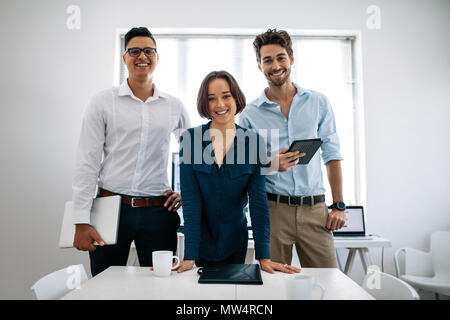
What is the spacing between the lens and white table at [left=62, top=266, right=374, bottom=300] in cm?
97

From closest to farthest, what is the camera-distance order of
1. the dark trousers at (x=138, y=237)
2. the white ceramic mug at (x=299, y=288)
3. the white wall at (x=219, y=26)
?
the white ceramic mug at (x=299, y=288)
the dark trousers at (x=138, y=237)
the white wall at (x=219, y=26)

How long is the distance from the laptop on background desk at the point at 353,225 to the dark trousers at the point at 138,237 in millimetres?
1669

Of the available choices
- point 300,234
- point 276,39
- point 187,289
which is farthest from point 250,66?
point 187,289

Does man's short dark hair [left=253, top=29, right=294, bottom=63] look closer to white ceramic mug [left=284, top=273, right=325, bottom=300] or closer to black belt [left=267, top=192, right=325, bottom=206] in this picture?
black belt [left=267, top=192, right=325, bottom=206]

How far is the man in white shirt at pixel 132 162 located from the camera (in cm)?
158

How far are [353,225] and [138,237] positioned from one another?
194cm

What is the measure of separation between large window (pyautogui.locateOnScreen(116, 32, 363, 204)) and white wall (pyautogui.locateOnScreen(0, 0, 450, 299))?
0.20 m

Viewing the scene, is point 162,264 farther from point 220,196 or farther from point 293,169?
point 293,169

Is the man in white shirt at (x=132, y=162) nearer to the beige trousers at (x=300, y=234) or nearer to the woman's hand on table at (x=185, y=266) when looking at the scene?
the woman's hand on table at (x=185, y=266)

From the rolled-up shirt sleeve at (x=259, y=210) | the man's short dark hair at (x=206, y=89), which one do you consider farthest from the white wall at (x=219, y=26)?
the rolled-up shirt sleeve at (x=259, y=210)

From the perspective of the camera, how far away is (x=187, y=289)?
1034 millimetres

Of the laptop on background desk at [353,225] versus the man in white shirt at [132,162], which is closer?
the man in white shirt at [132,162]

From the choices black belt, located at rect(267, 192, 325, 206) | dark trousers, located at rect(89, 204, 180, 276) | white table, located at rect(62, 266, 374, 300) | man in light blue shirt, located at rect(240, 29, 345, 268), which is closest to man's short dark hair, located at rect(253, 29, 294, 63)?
man in light blue shirt, located at rect(240, 29, 345, 268)
